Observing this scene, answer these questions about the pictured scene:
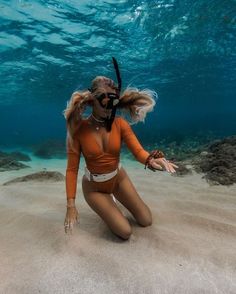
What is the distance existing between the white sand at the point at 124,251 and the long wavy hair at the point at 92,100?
5.15 feet

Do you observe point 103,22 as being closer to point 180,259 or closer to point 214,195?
point 214,195

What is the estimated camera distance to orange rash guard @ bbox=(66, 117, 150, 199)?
4344mm

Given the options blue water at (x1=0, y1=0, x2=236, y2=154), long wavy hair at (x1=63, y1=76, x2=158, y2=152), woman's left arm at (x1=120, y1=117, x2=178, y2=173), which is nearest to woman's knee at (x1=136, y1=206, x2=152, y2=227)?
woman's left arm at (x1=120, y1=117, x2=178, y2=173)

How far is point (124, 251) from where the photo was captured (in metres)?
3.81

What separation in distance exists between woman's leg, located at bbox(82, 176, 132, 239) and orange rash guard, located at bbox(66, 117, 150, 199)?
1.09ft

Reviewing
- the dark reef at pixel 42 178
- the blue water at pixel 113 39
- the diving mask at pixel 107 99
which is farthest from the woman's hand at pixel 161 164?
the dark reef at pixel 42 178

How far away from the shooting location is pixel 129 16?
51.9 ft

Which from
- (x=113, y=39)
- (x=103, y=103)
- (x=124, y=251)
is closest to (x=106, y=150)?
(x=103, y=103)

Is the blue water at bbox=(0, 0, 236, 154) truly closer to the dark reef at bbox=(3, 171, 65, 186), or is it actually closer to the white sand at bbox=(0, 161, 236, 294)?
the dark reef at bbox=(3, 171, 65, 186)

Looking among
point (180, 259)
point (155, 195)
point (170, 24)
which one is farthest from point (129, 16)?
point (180, 259)

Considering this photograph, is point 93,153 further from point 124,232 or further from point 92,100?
point 124,232

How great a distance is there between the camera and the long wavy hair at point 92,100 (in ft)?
13.6

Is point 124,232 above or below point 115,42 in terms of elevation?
below

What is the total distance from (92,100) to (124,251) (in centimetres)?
232
